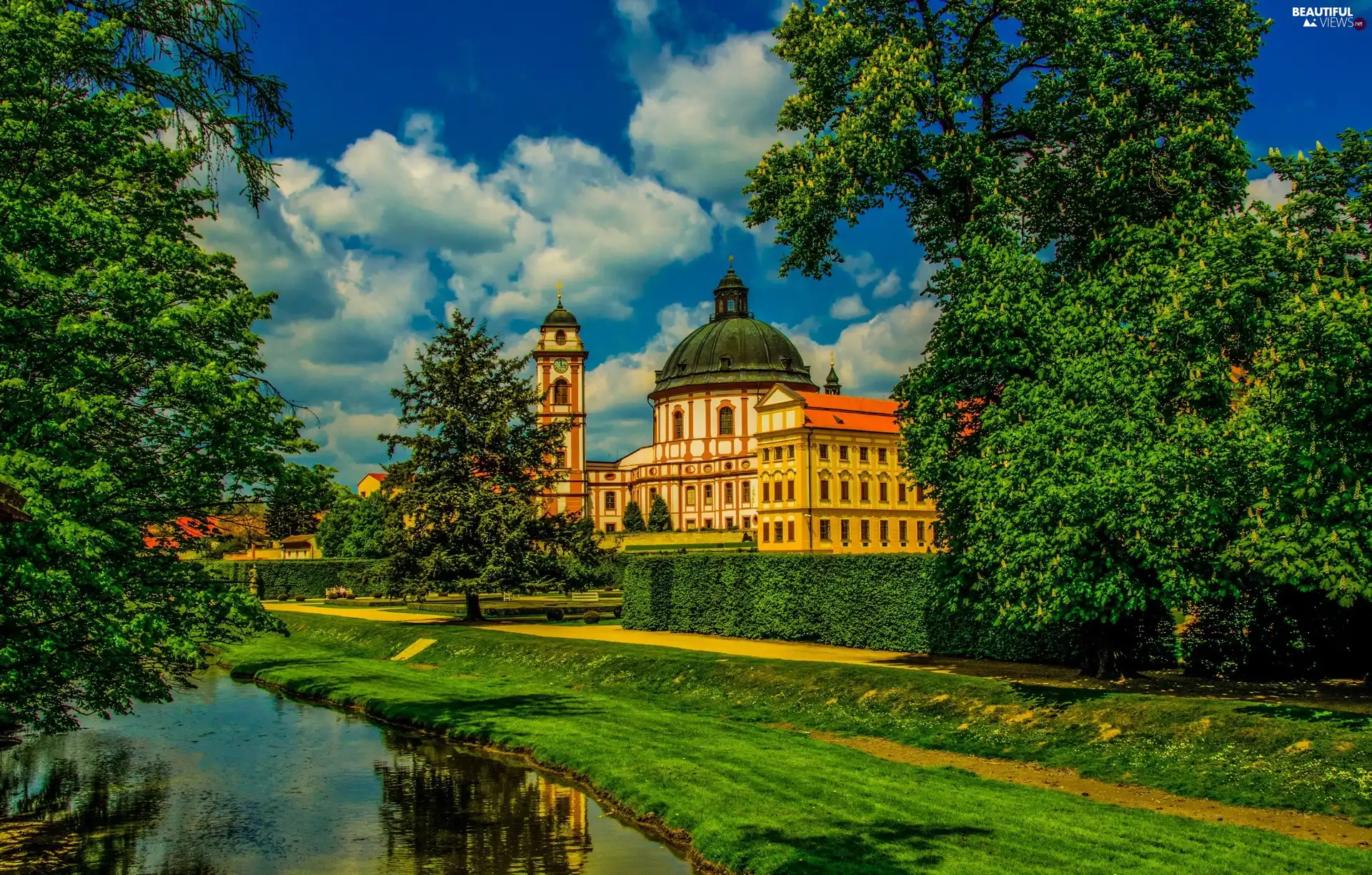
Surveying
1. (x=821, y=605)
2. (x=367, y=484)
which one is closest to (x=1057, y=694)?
(x=821, y=605)

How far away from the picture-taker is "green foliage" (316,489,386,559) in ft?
287

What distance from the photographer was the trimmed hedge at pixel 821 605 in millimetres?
26078

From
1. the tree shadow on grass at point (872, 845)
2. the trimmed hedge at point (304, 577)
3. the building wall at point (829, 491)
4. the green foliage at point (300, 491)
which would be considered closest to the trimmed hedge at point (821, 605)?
the tree shadow on grass at point (872, 845)

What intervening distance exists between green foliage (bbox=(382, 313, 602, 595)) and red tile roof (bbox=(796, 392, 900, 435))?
1781 inches

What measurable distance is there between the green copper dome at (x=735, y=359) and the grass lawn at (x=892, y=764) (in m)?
83.2

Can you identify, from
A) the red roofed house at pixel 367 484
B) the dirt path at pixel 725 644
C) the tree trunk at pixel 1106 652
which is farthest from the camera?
the red roofed house at pixel 367 484

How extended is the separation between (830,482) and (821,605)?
54.6 meters

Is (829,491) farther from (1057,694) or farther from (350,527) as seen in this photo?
(1057,694)

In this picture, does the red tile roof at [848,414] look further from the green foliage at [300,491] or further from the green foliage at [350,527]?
the green foliage at [300,491]

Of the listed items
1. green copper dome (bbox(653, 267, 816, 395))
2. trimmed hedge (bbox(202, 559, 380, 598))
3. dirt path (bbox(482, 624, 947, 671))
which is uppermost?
green copper dome (bbox(653, 267, 816, 395))

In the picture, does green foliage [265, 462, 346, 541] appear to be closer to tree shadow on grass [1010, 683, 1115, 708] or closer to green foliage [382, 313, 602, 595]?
tree shadow on grass [1010, 683, 1115, 708]

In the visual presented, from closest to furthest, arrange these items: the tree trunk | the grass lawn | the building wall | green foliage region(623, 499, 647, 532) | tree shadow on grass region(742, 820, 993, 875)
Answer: tree shadow on grass region(742, 820, 993, 875) → the grass lawn → the tree trunk → the building wall → green foliage region(623, 499, 647, 532)

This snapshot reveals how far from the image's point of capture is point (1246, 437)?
1750 centimetres

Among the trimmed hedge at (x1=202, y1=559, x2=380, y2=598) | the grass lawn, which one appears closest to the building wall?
the trimmed hedge at (x1=202, y1=559, x2=380, y2=598)
